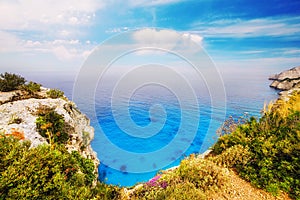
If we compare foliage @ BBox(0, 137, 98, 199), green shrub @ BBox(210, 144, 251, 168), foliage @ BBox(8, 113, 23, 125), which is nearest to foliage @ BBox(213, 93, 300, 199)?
green shrub @ BBox(210, 144, 251, 168)

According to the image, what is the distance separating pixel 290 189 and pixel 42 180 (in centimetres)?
640

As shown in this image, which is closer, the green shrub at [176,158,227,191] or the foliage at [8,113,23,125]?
the green shrub at [176,158,227,191]

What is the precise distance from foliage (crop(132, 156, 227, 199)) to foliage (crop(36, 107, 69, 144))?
617cm

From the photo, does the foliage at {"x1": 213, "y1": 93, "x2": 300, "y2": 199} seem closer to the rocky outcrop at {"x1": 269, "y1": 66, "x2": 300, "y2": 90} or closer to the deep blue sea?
the deep blue sea

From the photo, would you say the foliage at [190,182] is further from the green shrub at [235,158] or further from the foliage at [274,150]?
the foliage at [274,150]

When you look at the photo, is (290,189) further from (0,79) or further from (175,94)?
(175,94)

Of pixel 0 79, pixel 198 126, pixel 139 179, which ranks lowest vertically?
pixel 139 179

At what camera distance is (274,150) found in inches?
196

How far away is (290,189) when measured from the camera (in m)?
4.43

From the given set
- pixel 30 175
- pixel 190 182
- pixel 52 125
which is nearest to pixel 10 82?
pixel 52 125

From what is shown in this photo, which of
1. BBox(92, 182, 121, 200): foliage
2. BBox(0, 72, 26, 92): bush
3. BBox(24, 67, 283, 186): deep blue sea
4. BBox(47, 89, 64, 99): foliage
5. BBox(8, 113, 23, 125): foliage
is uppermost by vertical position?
BBox(0, 72, 26, 92): bush

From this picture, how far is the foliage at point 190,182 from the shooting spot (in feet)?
13.9

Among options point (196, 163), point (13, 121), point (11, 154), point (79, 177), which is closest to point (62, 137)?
point (13, 121)

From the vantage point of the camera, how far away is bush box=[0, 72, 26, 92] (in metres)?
11.0
